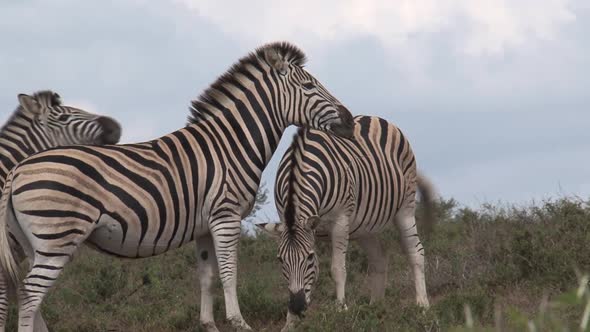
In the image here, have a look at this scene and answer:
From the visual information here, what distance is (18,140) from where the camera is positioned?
30.1ft

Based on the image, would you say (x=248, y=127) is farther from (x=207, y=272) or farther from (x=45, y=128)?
(x=45, y=128)

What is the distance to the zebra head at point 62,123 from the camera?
30.9 feet

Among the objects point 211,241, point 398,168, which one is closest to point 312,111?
point 211,241

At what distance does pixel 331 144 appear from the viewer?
9.88 m

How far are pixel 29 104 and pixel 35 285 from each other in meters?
2.51

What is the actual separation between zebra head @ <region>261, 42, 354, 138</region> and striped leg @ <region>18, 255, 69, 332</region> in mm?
2693

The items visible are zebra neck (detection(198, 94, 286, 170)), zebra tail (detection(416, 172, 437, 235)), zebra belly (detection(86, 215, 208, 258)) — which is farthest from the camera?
zebra tail (detection(416, 172, 437, 235))

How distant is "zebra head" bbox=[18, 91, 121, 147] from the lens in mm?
9406

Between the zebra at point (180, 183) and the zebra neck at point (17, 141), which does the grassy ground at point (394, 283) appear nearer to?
the zebra at point (180, 183)

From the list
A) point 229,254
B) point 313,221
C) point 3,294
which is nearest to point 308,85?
point 313,221

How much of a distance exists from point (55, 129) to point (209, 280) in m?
2.33

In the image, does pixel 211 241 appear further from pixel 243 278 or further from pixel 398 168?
pixel 243 278

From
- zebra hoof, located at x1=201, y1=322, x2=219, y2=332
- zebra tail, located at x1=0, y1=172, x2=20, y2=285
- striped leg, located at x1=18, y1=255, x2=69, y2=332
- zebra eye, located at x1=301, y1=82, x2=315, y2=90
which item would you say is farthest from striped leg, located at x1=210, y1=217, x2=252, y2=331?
zebra tail, located at x1=0, y1=172, x2=20, y2=285

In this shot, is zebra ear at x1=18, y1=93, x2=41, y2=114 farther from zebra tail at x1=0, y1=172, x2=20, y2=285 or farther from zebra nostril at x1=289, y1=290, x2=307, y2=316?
zebra nostril at x1=289, y1=290, x2=307, y2=316
